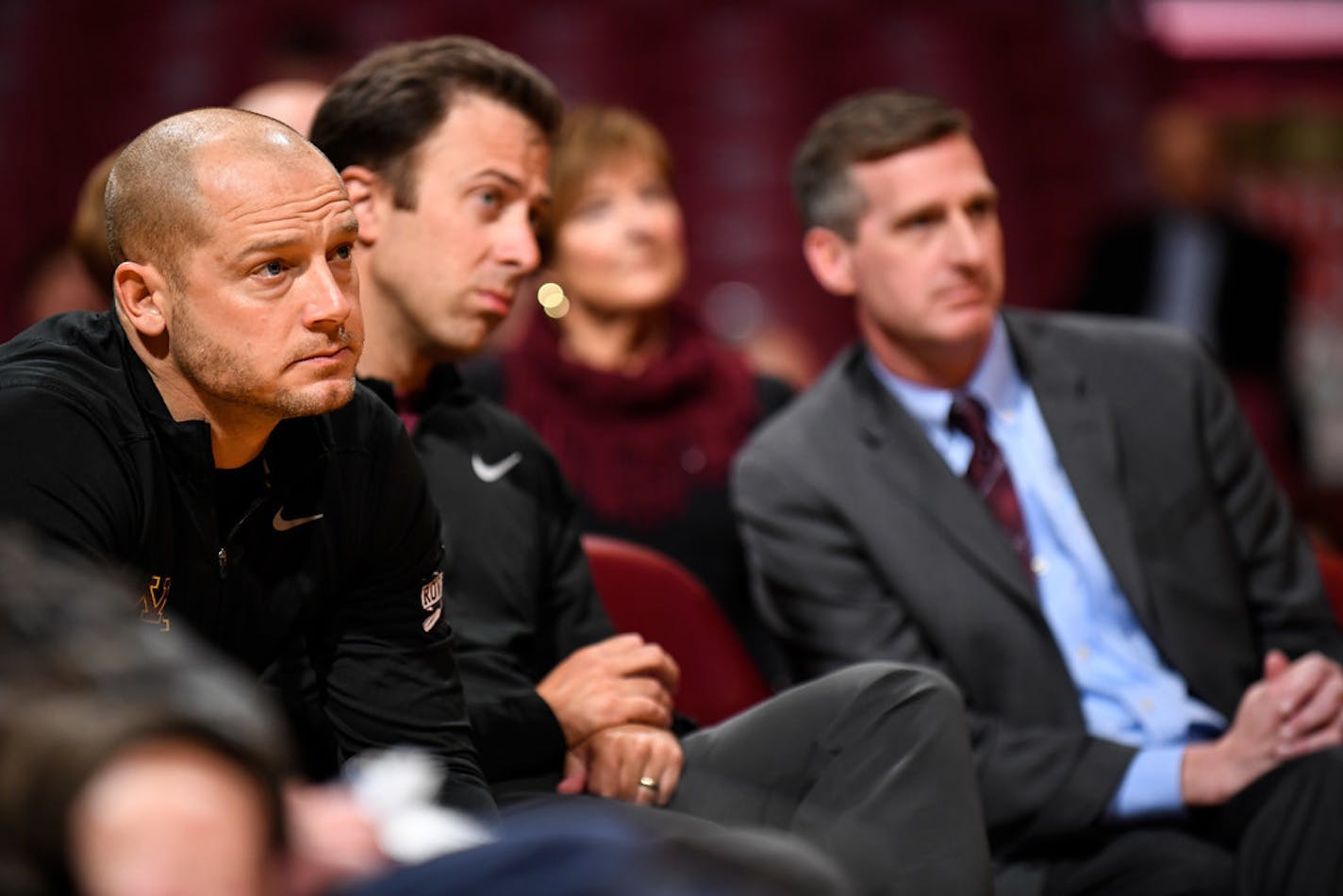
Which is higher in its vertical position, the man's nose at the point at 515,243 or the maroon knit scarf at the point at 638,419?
the man's nose at the point at 515,243

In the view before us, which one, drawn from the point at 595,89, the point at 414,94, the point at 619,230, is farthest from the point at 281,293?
the point at 595,89

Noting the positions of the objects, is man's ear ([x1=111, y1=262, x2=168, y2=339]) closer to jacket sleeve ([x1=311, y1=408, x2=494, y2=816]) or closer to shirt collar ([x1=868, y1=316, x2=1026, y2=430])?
jacket sleeve ([x1=311, y1=408, x2=494, y2=816])

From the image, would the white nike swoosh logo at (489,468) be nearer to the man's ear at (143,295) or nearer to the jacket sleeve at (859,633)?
the jacket sleeve at (859,633)

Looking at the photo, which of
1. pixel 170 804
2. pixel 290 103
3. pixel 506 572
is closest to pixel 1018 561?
pixel 506 572

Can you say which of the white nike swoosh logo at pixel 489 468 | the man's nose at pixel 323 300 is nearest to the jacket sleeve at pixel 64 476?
the man's nose at pixel 323 300

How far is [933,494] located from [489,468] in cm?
71

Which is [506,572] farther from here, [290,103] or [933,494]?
[290,103]

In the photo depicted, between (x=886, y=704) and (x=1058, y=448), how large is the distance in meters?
0.85

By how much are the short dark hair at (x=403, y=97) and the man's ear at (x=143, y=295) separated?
673mm

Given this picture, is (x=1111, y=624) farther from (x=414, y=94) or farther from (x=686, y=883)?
(x=686, y=883)

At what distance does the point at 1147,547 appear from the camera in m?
2.59

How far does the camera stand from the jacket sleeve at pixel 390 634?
1.86m

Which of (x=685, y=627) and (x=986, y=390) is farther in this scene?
(x=986, y=390)

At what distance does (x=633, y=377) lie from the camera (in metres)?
3.34
